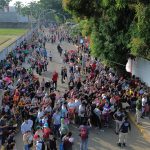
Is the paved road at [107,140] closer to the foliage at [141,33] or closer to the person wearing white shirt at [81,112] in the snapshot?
the person wearing white shirt at [81,112]

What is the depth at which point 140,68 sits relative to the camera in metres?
27.7

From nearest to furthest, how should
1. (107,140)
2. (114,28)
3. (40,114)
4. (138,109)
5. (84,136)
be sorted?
(84,136) → (40,114) → (107,140) → (138,109) → (114,28)

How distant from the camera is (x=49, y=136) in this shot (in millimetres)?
15742

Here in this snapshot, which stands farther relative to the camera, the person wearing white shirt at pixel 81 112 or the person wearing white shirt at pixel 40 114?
the person wearing white shirt at pixel 81 112

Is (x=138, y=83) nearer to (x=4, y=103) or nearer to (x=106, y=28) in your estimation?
(x=106, y=28)

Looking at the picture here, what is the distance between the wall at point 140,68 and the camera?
85.1 feet

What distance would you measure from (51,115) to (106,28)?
443 inches

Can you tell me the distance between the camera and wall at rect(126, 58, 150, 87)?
2595 cm

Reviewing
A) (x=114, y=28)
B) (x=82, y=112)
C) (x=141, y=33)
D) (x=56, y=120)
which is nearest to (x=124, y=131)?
(x=82, y=112)

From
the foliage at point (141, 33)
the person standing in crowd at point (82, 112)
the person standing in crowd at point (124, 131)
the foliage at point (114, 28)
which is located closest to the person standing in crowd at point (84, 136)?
the person standing in crowd at point (124, 131)

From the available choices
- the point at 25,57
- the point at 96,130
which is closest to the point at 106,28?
the point at 96,130

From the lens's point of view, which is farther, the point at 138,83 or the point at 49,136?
the point at 138,83

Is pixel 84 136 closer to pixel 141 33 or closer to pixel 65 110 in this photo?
pixel 65 110

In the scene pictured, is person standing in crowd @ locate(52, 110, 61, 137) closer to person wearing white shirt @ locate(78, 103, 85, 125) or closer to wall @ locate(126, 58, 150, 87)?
person wearing white shirt @ locate(78, 103, 85, 125)
